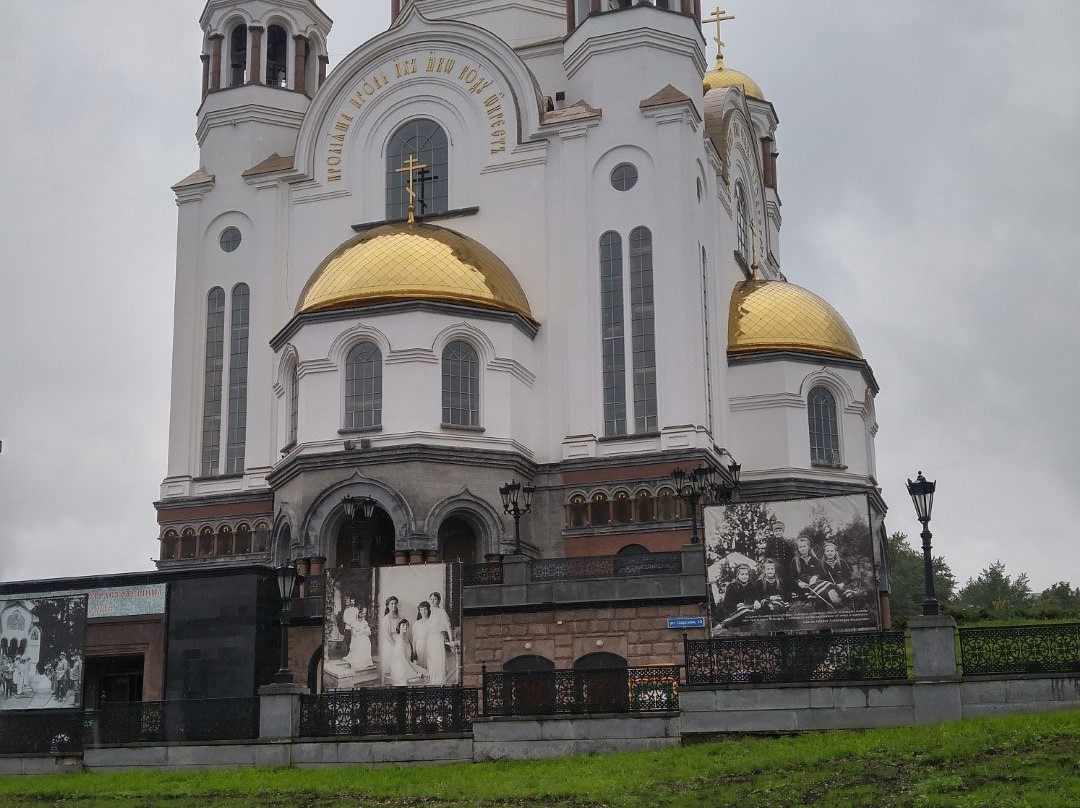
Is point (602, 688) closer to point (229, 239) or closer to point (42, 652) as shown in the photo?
point (42, 652)

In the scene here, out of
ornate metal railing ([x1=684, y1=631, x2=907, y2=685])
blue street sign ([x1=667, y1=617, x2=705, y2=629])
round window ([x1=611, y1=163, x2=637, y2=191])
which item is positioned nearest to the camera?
ornate metal railing ([x1=684, y1=631, x2=907, y2=685])

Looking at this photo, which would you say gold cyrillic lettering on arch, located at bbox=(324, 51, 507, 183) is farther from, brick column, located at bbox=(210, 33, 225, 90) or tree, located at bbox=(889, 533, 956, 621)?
tree, located at bbox=(889, 533, 956, 621)

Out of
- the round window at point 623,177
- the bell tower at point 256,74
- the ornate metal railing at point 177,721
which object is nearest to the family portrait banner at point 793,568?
the ornate metal railing at point 177,721

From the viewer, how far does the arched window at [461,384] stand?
114 ft

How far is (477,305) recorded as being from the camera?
116 feet

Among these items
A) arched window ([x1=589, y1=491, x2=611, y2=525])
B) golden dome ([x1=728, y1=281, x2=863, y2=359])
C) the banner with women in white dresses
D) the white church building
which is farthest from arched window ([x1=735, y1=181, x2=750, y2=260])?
the banner with women in white dresses

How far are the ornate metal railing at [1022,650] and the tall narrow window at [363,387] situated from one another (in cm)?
1678

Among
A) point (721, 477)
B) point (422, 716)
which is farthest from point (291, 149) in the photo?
point (422, 716)

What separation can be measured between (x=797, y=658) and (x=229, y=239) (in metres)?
24.4

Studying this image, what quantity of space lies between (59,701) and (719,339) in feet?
60.2

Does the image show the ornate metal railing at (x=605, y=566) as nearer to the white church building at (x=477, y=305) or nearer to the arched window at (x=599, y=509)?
the white church building at (x=477, y=305)

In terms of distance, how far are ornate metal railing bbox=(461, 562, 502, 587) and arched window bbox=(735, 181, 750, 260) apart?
1618 cm

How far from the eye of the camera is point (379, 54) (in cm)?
4056

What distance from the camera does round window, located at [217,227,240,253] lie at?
4097 cm
